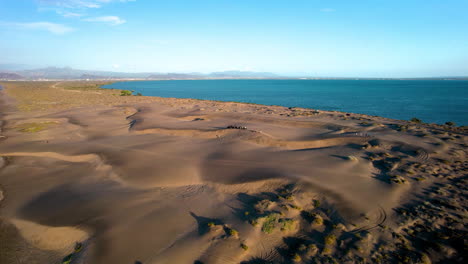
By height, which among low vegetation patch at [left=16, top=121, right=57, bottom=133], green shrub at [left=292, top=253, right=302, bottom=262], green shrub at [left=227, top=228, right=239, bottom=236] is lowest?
green shrub at [left=292, top=253, right=302, bottom=262]

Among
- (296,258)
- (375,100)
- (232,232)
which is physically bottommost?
(296,258)

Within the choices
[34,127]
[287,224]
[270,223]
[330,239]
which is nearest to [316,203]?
[287,224]

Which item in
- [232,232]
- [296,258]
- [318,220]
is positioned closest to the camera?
[296,258]

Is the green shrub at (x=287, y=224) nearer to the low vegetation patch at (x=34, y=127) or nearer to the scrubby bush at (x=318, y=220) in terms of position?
the scrubby bush at (x=318, y=220)

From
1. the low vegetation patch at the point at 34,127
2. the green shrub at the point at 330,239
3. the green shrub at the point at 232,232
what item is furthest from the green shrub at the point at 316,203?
the low vegetation patch at the point at 34,127

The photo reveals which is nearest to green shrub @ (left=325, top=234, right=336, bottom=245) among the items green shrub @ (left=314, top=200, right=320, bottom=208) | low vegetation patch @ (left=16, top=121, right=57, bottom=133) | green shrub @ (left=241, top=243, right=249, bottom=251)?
green shrub @ (left=314, top=200, right=320, bottom=208)

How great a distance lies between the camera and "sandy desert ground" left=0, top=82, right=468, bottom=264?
7.89 metres

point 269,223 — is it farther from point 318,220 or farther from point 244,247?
point 318,220

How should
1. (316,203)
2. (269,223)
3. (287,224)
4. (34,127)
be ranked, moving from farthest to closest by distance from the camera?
(34,127), (316,203), (269,223), (287,224)

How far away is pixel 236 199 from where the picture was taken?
11102 mm

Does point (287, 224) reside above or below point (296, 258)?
above

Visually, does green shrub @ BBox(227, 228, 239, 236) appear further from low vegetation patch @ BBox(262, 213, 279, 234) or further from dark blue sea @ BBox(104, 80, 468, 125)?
dark blue sea @ BBox(104, 80, 468, 125)

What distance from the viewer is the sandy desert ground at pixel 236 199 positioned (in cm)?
789

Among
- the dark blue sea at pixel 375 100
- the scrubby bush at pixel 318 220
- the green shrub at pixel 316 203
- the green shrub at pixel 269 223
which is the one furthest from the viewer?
the dark blue sea at pixel 375 100
